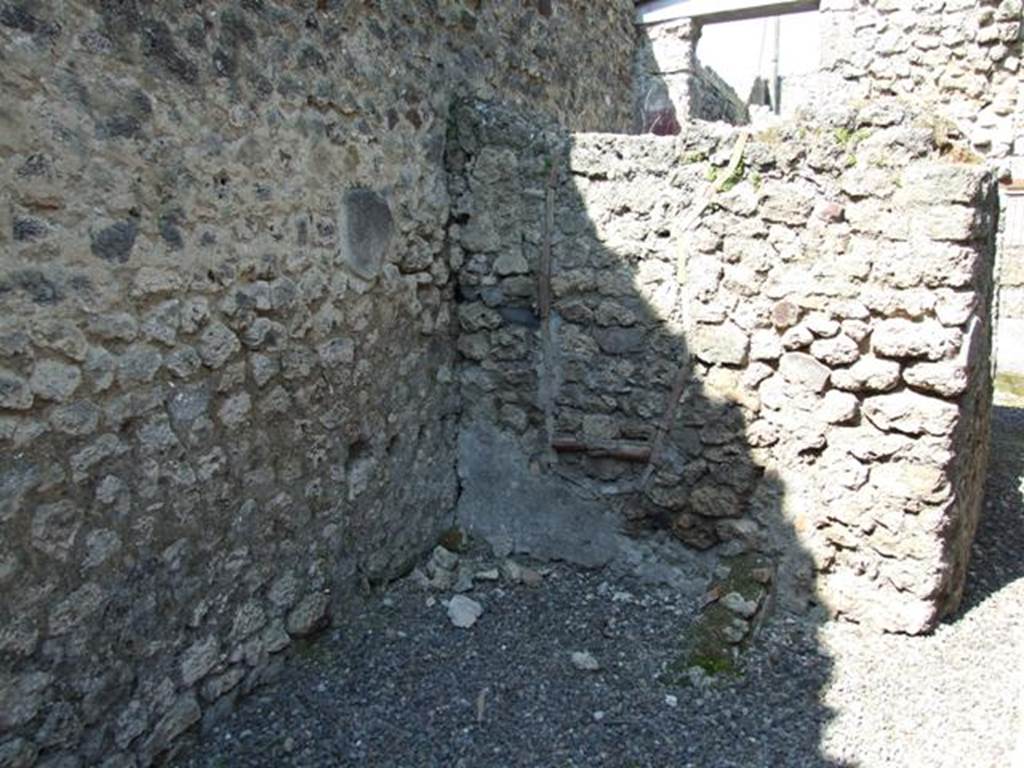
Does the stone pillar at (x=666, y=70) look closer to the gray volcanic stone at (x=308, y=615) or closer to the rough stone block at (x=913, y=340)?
the rough stone block at (x=913, y=340)

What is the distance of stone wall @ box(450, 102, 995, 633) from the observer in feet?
9.93

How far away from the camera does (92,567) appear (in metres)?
2.26

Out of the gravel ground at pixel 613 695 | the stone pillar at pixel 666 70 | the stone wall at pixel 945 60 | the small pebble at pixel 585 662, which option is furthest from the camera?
the stone pillar at pixel 666 70

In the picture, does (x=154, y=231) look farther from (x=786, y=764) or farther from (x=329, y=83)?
(x=786, y=764)

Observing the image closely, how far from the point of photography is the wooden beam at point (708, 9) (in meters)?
6.30

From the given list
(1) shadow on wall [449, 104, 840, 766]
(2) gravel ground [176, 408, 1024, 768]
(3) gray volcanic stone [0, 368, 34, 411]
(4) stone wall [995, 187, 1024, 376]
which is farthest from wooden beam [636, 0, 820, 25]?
(3) gray volcanic stone [0, 368, 34, 411]

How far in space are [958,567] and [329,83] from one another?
119 inches

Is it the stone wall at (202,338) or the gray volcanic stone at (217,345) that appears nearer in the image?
the stone wall at (202,338)

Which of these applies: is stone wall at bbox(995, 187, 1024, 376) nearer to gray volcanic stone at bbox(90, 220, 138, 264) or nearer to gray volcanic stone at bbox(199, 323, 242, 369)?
gray volcanic stone at bbox(199, 323, 242, 369)

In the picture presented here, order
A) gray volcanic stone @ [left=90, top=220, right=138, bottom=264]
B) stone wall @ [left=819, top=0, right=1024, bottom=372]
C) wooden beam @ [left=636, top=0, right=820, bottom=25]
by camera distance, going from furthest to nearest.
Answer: wooden beam @ [left=636, top=0, right=820, bottom=25], stone wall @ [left=819, top=0, right=1024, bottom=372], gray volcanic stone @ [left=90, top=220, right=138, bottom=264]

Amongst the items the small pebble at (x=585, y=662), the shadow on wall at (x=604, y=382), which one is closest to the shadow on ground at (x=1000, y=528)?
the shadow on wall at (x=604, y=382)

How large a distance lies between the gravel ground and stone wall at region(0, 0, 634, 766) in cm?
22

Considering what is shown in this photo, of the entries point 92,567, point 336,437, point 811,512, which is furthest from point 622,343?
point 92,567

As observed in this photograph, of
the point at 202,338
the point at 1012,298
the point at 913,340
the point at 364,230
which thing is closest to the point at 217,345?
the point at 202,338
